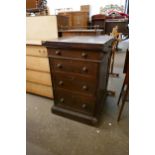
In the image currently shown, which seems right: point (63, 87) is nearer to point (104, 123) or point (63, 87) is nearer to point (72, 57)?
point (72, 57)

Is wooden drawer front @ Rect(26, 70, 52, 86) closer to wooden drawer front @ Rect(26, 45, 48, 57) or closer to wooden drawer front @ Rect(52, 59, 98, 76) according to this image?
wooden drawer front @ Rect(26, 45, 48, 57)

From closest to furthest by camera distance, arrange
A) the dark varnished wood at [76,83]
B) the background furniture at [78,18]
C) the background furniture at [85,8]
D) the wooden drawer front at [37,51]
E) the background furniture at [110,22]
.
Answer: the dark varnished wood at [76,83] < the wooden drawer front at [37,51] < the background furniture at [110,22] < the background furniture at [78,18] < the background furniture at [85,8]

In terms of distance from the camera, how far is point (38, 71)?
2039 mm

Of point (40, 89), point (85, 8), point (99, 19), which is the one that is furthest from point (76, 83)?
point (85, 8)

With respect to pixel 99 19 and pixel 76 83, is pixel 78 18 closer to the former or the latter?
pixel 99 19

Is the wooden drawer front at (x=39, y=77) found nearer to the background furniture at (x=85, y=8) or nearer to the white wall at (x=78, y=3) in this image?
the background furniture at (x=85, y=8)

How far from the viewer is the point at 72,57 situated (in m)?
1.43

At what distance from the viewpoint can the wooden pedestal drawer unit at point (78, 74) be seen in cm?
133

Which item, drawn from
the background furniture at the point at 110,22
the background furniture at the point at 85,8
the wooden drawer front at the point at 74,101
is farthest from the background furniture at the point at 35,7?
the background furniture at the point at 85,8

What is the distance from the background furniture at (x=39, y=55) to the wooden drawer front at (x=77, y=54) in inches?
16.0

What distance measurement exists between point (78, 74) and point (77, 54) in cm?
21

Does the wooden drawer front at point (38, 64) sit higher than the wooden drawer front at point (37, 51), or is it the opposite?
the wooden drawer front at point (37, 51)
